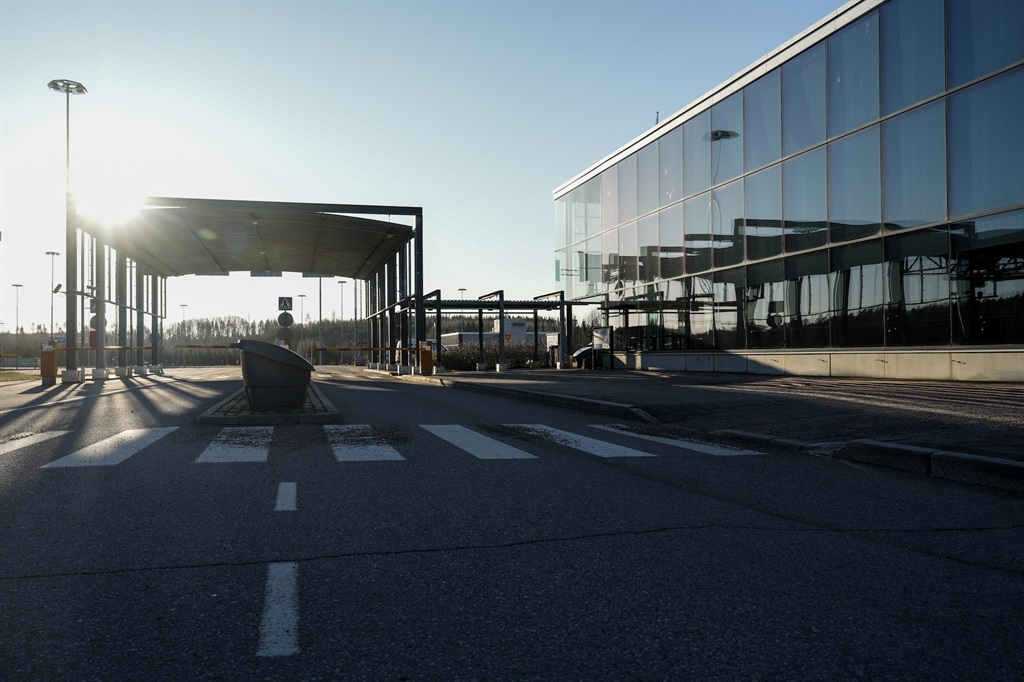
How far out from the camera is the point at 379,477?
6.60 metres

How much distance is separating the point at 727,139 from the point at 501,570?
25471 mm

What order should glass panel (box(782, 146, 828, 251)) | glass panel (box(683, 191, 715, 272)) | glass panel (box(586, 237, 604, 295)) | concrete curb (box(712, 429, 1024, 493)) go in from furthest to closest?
glass panel (box(586, 237, 604, 295)) < glass panel (box(683, 191, 715, 272)) < glass panel (box(782, 146, 828, 251)) < concrete curb (box(712, 429, 1024, 493))

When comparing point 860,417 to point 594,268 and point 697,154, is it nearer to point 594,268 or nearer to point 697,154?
point 697,154

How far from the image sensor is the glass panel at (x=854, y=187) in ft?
67.3

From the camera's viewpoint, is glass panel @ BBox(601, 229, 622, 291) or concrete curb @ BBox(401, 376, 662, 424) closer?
concrete curb @ BBox(401, 376, 662, 424)

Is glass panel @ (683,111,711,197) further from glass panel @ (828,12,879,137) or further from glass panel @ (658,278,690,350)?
glass panel @ (828,12,879,137)

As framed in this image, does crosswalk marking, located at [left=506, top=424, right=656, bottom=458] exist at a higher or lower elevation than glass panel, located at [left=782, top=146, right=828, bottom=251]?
lower

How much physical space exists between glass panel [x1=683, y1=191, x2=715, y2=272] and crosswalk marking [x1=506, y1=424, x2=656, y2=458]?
18733 millimetres

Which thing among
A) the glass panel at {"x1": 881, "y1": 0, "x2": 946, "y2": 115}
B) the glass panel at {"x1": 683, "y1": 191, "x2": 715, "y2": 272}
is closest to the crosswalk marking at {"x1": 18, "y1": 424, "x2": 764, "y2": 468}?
the glass panel at {"x1": 881, "y1": 0, "x2": 946, "y2": 115}

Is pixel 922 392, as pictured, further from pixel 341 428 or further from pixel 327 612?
pixel 327 612

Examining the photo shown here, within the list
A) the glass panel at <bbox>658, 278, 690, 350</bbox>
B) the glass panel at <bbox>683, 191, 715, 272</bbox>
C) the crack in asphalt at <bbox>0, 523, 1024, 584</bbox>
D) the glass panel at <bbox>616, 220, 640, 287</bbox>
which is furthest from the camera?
the glass panel at <bbox>616, 220, 640, 287</bbox>

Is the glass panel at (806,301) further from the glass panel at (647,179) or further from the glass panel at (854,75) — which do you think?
the glass panel at (647,179)

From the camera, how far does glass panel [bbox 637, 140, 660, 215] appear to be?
31.6m

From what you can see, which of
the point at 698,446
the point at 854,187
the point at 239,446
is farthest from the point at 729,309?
the point at 239,446
